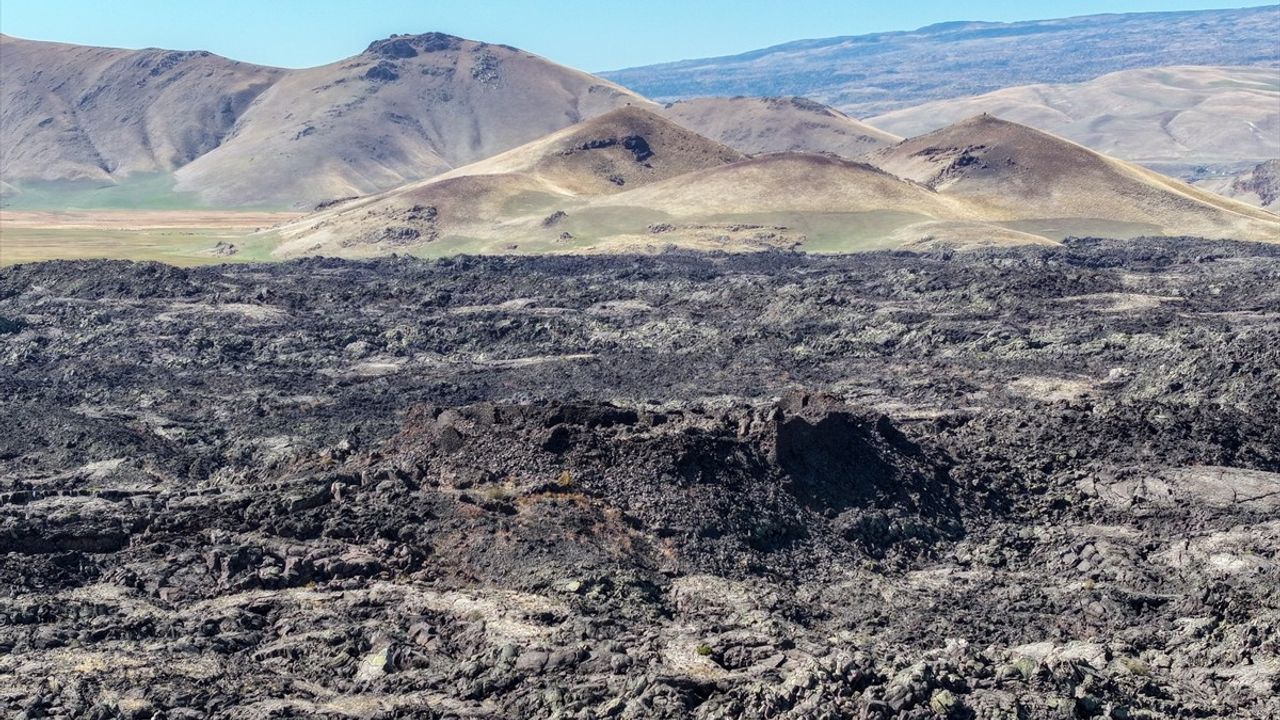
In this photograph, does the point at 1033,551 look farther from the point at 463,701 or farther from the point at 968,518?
the point at 463,701

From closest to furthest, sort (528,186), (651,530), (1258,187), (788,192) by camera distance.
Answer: (651,530), (788,192), (528,186), (1258,187)

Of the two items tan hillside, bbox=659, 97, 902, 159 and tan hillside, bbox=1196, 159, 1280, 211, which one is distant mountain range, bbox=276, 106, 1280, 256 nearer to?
tan hillside, bbox=1196, 159, 1280, 211

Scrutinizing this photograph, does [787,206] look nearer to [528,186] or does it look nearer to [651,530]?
[528,186]

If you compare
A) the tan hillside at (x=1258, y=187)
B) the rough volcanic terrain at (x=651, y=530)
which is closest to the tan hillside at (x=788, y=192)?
the tan hillside at (x=1258, y=187)

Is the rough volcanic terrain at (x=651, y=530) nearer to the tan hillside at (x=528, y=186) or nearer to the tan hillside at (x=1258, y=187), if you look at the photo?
the tan hillside at (x=528, y=186)

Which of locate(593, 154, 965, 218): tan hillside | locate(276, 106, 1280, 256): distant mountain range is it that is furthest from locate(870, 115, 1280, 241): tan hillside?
locate(593, 154, 965, 218): tan hillside

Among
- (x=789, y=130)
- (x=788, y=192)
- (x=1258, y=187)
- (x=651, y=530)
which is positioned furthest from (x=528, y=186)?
(x=651, y=530)
